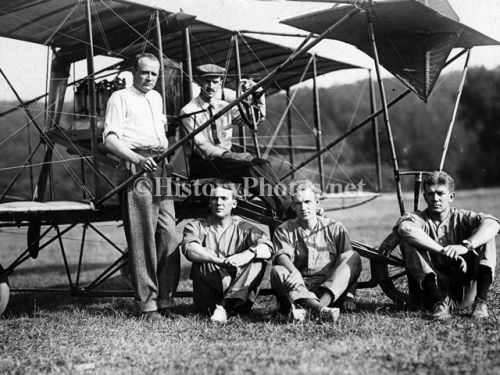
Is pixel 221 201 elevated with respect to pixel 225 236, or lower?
elevated

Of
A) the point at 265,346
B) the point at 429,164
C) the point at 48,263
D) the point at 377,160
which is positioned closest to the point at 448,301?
the point at 265,346

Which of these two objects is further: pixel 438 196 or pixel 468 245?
pixel 438 196

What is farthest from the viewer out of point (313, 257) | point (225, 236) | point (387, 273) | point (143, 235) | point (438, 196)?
point (387, 273)

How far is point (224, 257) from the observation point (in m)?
5.17

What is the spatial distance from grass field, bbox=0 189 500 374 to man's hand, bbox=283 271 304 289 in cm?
31

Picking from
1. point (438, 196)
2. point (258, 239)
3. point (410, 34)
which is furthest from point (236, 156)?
point (410, 34)

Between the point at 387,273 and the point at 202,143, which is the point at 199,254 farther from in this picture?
the point at 387,273

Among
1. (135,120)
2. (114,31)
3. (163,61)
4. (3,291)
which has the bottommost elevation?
(3,291)

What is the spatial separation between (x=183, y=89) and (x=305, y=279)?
307 centimetres

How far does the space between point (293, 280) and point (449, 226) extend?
1.47 metres

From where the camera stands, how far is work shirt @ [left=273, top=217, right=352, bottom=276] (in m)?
5.12

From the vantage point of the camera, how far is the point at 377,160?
10.3 metres

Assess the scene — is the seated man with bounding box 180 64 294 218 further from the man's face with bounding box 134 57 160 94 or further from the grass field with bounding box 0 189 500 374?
the grass field with bounding box 0 189 500 374

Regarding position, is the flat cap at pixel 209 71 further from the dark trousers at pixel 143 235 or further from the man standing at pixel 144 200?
the dark trousers at pixel 143 235
